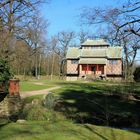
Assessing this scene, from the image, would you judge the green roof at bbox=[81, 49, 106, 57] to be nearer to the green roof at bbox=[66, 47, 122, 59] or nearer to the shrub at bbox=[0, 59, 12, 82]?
the green roof at bbox=[66, 47, 122, 59]

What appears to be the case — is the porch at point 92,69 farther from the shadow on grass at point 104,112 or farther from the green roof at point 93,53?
the shadow on grass at point 104,112

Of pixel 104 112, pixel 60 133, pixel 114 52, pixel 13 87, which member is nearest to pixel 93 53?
pixel 114 52

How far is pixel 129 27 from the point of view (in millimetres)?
14516

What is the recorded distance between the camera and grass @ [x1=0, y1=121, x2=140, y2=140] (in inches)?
320

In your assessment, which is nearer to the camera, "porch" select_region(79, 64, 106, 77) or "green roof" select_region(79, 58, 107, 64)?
"green roof" select_region(79, 58, 107, 64)

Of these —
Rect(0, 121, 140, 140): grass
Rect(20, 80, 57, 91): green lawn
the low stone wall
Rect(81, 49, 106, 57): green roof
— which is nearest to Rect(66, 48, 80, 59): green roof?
Rect(81, 49, 106, 57): green roof

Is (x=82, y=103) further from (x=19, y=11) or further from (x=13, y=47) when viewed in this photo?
(x=13, y=47)

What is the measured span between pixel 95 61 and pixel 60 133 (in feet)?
180

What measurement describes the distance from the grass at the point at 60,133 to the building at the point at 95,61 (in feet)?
170

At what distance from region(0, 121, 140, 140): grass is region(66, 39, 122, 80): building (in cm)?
5186

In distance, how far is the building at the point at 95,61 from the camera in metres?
62.3

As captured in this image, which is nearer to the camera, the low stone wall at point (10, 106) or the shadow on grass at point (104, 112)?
the shadow on grass at point (104, 112)

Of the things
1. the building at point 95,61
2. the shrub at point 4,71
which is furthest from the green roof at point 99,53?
the shrub at point 4,71

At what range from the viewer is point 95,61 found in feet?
207
